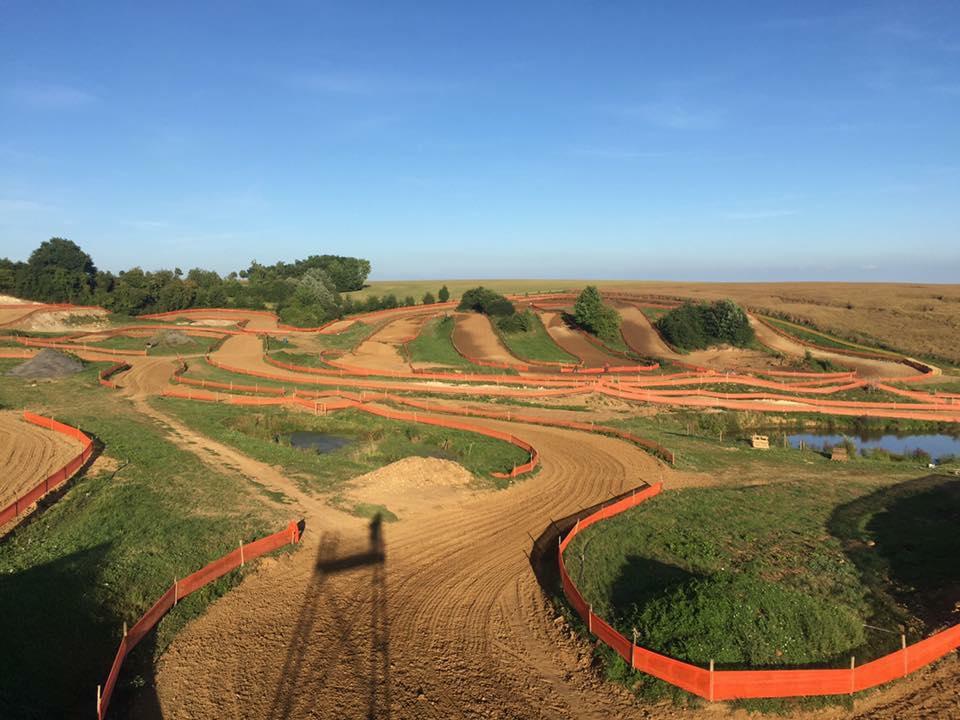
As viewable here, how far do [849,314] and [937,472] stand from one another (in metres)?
69.1

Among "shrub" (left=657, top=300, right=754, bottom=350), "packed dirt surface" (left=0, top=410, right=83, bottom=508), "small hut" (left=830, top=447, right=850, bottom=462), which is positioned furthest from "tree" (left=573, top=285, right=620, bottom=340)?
"packed dirt surface" (left=0, top=410, right=83, bottom=508)

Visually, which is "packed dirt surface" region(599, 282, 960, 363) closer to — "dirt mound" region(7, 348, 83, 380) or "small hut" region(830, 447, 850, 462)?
"small hut" region(830, 447, 850, 462)

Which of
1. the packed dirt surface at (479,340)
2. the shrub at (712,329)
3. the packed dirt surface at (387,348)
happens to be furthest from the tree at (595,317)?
the packed dirt surface at (387,348)

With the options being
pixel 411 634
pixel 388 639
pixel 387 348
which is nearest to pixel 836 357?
pixel 387 348

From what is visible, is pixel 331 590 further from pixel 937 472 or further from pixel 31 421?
pixel 937 472

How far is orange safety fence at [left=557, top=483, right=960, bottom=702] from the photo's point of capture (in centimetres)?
1110

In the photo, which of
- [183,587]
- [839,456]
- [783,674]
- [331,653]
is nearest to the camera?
[783,674]

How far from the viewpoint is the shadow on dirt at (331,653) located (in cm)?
1159

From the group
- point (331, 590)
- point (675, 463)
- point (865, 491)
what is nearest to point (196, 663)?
point (331, 590)

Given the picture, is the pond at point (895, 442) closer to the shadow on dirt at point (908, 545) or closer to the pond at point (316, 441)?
the shadow on dirt at point (908, 545)

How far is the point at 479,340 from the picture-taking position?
214ft

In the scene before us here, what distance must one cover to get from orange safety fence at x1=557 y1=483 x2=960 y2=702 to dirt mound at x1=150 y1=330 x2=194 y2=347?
6161 centimetres

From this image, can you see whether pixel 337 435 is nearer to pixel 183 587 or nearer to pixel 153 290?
pixel 183 587

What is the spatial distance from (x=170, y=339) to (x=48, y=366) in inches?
698
